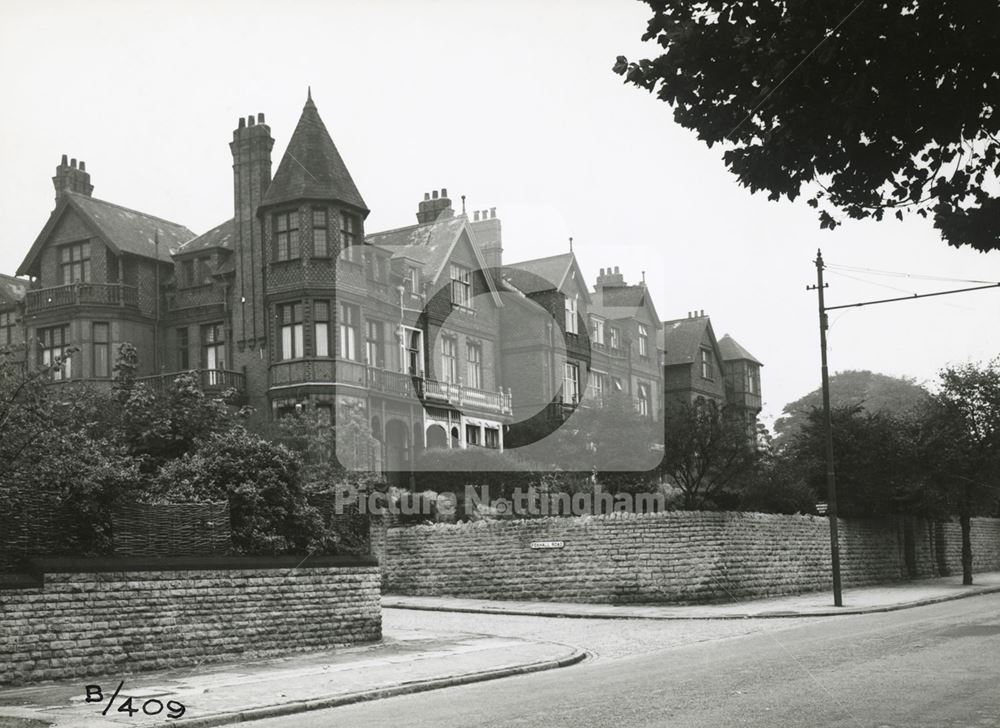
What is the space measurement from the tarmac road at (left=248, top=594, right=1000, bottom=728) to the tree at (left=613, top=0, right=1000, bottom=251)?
15.3ft

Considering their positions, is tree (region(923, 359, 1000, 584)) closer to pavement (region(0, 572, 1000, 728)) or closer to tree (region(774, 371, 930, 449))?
pavement (region(0, 572, 1000, 728))

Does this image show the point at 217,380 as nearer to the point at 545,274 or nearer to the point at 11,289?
the point at 11,289

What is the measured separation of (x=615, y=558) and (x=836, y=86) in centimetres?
2160

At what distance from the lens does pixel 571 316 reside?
5250cm

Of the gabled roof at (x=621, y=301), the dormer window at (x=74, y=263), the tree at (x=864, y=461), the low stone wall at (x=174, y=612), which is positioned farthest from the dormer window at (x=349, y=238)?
the low stone wall at (x=174, y=612)

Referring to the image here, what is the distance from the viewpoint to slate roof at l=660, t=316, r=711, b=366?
60750 millimetres

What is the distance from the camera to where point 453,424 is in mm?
43188

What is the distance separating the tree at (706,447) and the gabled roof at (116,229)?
2027cm

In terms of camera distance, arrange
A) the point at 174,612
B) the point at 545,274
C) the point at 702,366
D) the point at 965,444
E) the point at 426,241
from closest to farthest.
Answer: the point at 174,612, the point at 965,444, the point at 426,241, the point at 545,274, the point at 702,366

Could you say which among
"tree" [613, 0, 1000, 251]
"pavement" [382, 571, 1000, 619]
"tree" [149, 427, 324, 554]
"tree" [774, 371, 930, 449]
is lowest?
"pavement" [382, 571, 1000, 619]

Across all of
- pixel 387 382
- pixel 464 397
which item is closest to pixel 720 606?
pixel 387 382

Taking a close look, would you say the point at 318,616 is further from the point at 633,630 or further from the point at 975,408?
the point at 975,408

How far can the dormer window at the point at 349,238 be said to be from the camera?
39188mm

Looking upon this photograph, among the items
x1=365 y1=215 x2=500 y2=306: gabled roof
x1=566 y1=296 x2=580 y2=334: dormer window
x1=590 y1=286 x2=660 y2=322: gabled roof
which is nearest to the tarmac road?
x1=365 y1=215 x2=500 y2=306: gabled roof
